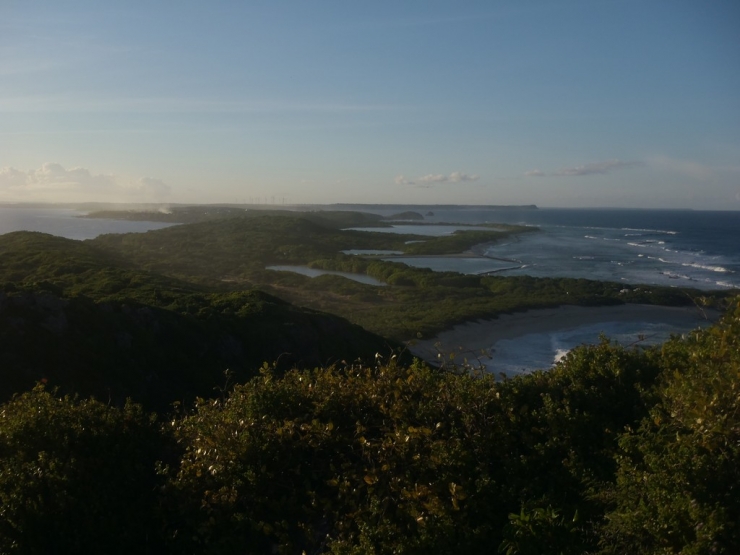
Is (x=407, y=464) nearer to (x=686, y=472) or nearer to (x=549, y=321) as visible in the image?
(x=686, y=472)

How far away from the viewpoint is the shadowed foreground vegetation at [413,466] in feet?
12.4

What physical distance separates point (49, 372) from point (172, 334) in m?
3.75

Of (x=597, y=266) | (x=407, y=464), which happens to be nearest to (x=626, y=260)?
(x=597, y=266)

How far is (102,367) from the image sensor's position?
13805 mm

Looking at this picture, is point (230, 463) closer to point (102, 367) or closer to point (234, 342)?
point (102, 367)

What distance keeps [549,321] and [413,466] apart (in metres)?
27.6

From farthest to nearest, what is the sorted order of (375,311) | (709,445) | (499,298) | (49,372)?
1. (499,298)
2. (375,311)
3. (49,372)
4. (709,445)

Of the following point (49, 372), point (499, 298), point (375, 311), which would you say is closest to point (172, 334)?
point (49, 372)

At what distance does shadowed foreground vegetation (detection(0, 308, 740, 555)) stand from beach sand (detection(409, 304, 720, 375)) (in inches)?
694

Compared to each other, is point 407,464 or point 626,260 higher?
point 407,464

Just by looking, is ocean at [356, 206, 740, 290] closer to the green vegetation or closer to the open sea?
the open sea

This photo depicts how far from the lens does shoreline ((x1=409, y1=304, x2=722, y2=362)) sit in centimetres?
2656

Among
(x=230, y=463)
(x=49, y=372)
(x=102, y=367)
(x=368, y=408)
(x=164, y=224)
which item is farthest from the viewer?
(x=164, y=224)

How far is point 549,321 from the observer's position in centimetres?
Result: 3056
